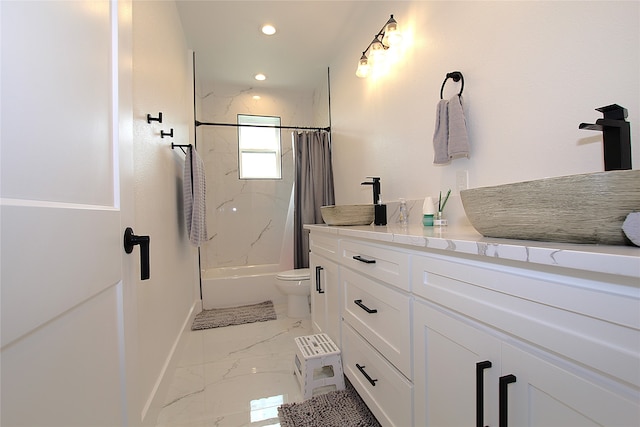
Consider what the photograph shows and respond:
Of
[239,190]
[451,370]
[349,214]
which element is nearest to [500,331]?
[451,370]

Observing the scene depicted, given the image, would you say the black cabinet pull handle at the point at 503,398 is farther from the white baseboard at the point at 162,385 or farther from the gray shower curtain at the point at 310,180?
the gray shower curtain at the point at 310,180

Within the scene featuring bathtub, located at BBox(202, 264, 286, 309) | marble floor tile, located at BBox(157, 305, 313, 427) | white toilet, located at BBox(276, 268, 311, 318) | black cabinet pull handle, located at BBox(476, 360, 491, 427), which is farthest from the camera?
bathtub, located at BBox(202, 264, 286, 309)

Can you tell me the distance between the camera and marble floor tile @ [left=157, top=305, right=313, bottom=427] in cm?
139

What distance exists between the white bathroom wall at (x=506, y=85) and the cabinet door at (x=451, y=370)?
0.64m

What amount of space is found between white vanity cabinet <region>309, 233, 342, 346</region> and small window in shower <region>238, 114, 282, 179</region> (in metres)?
2.09

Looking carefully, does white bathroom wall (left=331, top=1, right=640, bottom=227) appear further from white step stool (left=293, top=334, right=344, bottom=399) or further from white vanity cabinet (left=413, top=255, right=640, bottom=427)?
white step stool (left=293, top=334, right=344, bottom=399)

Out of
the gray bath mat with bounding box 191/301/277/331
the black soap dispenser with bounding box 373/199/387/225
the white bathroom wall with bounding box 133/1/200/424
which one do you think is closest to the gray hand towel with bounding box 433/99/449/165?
the black soap dispenser with bounding box 373/199/387/225

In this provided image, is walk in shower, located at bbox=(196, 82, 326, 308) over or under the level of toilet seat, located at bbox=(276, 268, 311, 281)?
over

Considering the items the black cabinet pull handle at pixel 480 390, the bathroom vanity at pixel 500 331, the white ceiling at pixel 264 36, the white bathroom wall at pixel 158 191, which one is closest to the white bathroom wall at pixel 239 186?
the white ceiling at pixel 264 36

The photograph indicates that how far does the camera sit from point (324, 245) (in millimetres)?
1768

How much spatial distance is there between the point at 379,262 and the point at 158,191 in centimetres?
127

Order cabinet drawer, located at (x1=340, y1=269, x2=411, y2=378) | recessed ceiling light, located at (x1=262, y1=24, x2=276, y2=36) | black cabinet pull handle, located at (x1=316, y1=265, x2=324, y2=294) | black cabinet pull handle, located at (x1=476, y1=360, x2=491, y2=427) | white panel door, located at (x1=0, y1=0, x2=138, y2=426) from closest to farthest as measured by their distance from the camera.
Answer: white panel door, located at (x1=0, y1=0, x2=138, y2=426) < black cabinet pull handle, located at (x1=476, y1=360, x2=491, y2=427) < cabinet drawer, located at (x1=340, y1=269, x2=411, y2=378) < black cabinet pull handle, located at (x1=316, y1=265, x2=324, y2=294) < recessed ceiling light, located at (x1=262, y1=24, x2=276, y2=36)

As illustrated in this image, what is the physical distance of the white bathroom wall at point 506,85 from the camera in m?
0.84

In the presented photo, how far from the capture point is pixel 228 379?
66.9 inches
